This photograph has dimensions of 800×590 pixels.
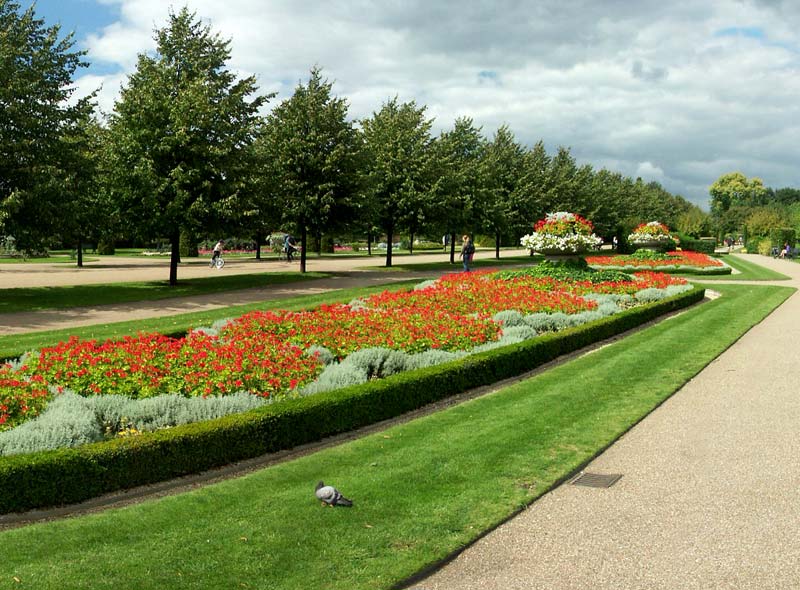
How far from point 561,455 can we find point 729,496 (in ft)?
4.86

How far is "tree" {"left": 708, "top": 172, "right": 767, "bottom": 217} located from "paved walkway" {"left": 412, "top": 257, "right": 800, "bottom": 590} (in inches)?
6661

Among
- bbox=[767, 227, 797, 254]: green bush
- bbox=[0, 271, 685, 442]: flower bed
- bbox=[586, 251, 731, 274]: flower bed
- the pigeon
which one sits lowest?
the pigeon

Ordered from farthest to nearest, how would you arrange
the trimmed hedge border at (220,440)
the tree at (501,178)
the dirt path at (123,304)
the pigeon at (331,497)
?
the tree at (501,178), the dirt path at (123,304), the trimmed hedge border at (220,440), the pigeon at (331,497)

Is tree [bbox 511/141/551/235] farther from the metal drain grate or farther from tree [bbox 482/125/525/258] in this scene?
the metal drain grate

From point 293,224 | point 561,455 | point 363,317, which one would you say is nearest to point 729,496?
point 561,455

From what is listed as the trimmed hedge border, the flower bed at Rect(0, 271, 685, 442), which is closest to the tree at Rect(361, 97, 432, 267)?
the flower bed at Rect(0, 271, 685, 442)

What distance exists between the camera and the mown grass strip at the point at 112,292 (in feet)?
64.8

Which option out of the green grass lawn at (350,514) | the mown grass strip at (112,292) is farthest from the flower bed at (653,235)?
the green grass lawn at (350,514)

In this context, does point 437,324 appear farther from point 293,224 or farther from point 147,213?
point 293,224

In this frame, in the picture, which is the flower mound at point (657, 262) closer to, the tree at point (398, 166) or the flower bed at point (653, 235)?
the flower bed at point (653, 235)

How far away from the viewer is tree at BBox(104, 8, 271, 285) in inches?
895

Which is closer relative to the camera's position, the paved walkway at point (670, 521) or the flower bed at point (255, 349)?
the paved walkway at point (670, 521)

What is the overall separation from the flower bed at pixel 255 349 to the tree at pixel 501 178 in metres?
26.5

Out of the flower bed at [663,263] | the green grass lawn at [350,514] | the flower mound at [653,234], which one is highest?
the flower mound at [653,234]
